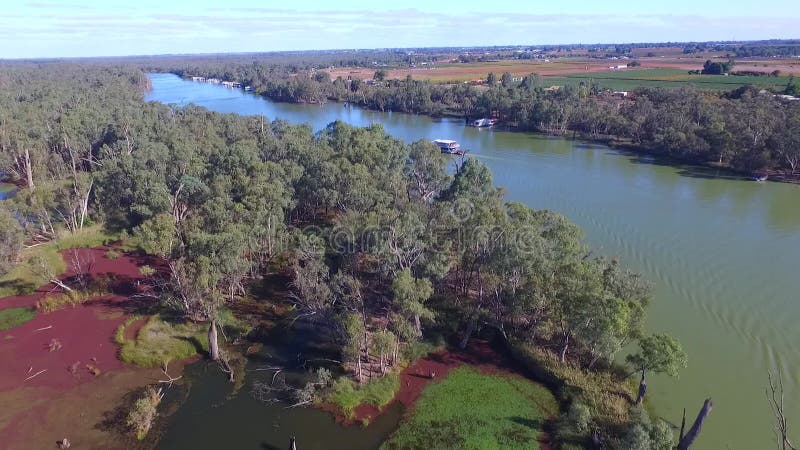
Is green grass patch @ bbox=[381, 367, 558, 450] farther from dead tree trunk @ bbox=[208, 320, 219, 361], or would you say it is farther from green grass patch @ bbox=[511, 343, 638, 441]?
dead tree trunk @ bbox=[208, 320, 219, 361]

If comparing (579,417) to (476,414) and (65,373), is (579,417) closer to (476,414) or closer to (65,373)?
(476,414)

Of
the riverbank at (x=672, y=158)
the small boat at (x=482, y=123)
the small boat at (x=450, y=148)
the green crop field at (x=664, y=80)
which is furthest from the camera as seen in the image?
the green crop field at (x=664, y=80)

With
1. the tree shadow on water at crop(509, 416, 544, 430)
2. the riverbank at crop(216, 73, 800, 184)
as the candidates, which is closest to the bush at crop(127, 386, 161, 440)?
the tree shadow on water at crop(509, 416, 544, 430)

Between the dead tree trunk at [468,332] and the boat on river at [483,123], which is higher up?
the boat on river at [483,123]

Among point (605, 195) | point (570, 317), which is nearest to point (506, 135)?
point (605, 195)

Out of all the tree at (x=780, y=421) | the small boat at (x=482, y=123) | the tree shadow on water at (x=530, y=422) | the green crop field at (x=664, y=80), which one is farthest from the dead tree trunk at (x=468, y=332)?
the green crop field at (x=664, y=80)

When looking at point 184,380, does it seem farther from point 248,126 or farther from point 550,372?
point 248,126

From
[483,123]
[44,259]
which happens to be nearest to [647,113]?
[483,123]

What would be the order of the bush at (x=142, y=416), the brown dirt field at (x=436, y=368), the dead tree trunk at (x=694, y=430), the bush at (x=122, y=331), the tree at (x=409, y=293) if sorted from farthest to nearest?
the bush at (x=122, y=331)
the tree at (x=409, y=293)
the brown dirt field at (x=436, y=368)
the bush at (x=142, y=416)
the dead tree trunk at (x=694, y=430)

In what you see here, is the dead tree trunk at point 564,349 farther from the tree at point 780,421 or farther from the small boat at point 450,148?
the small boat at point 450,148
